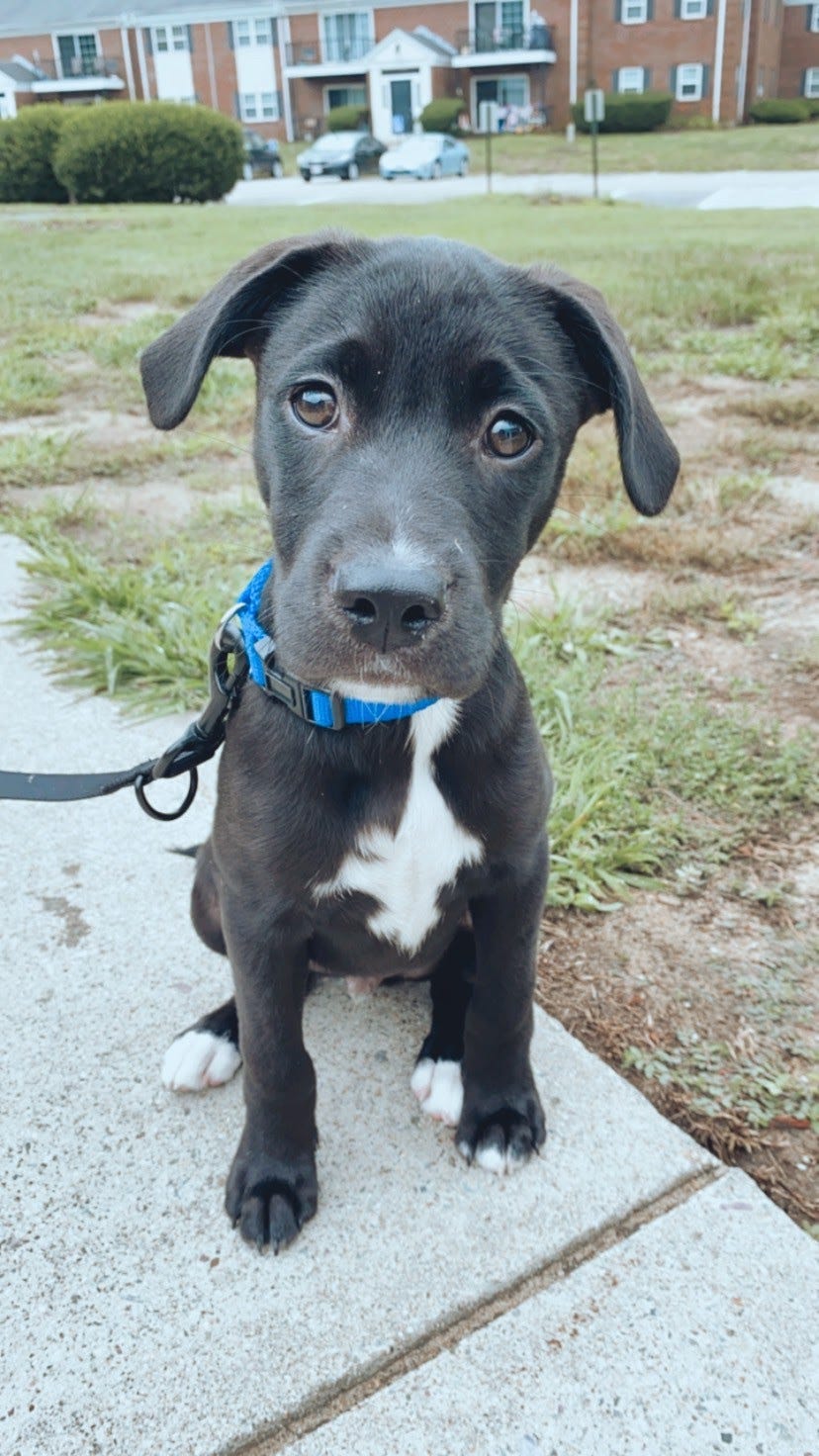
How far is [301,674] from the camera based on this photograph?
1725mm

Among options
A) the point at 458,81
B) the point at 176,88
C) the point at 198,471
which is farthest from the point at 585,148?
the point at 198,471

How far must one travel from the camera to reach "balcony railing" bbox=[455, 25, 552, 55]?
49.6m

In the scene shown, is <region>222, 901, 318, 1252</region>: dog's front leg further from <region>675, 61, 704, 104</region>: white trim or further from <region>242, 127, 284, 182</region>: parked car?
<region>675, 61, 704, 104</region>: white trim

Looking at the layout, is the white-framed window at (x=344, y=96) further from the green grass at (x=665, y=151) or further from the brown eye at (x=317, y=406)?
the brown eye at (x=317, y=406)

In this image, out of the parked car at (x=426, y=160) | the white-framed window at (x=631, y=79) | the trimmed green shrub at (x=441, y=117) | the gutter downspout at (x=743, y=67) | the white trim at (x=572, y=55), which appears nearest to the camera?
the parked car at (x=426, y=160)

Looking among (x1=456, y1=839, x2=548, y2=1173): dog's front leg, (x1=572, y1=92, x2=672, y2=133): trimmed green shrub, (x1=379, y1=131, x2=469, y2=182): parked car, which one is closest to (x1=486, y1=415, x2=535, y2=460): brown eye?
(x1=456, y1=839, x2=548, y2=1173): dog's front leg

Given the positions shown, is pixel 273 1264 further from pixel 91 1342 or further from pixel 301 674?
pixel 301 674

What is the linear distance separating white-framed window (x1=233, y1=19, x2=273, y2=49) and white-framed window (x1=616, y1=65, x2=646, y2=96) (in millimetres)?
16098

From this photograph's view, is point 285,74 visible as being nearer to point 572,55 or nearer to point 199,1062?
point 572,55

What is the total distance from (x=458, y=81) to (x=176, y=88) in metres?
13.2

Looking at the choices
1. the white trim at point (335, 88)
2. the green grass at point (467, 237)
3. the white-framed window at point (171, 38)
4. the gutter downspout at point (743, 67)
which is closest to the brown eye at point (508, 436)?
the green grass at point (467, 237)

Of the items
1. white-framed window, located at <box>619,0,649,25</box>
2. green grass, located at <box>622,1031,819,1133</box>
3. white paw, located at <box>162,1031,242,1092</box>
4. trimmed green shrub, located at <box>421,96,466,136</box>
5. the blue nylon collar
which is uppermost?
white-framed window, located at <box>619,0,649,25</box>

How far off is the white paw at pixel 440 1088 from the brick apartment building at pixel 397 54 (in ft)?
174

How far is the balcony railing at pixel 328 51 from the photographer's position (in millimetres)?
53812
